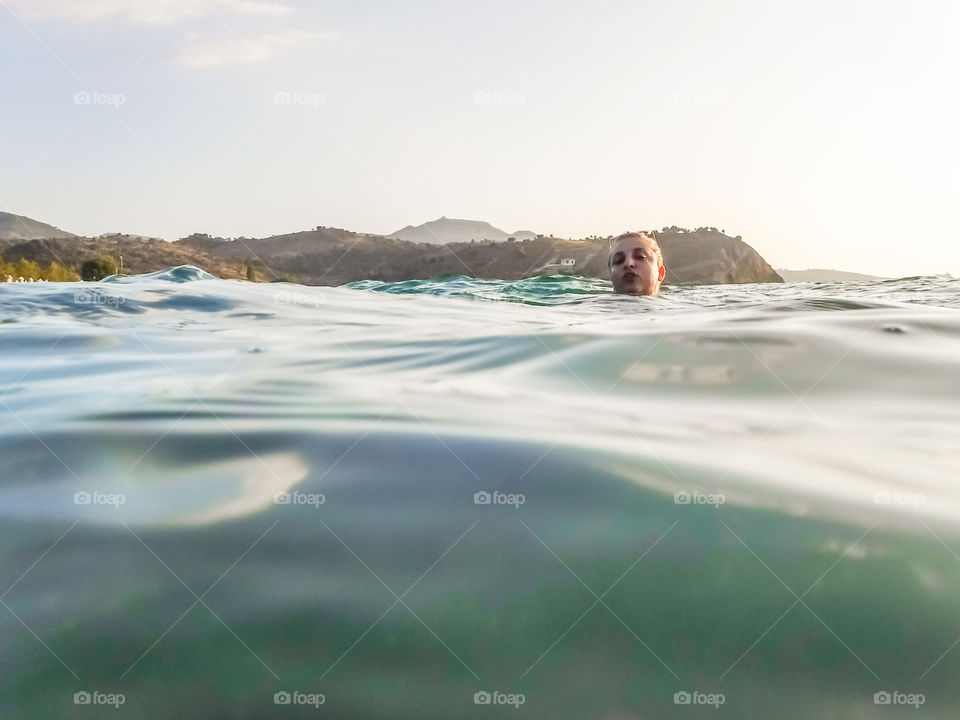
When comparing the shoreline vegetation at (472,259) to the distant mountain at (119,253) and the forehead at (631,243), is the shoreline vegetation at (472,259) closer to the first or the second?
the distant mountain at (119,253)

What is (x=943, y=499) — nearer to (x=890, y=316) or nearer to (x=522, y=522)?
(x=522, y=522)

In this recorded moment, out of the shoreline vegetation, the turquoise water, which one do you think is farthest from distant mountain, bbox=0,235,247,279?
the turquoise water

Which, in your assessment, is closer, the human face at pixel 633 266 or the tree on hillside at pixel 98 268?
the human face at pixel 633 266

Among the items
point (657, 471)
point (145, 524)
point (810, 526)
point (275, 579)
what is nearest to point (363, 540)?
point (275, 579)

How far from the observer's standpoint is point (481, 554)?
53.3 inches

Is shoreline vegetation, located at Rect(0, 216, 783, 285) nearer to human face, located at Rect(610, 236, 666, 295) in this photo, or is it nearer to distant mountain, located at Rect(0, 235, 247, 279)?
distant mountain, located at Rect(0, 235, 247, 279)

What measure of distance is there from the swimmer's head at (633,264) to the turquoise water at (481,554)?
6191 millimetres

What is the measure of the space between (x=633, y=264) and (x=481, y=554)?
7655mm

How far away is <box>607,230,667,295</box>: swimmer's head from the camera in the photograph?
28.6 ft

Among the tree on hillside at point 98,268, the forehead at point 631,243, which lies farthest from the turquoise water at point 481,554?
the tree on hillside at point 98,268

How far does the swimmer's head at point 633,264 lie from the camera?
871 centimetres

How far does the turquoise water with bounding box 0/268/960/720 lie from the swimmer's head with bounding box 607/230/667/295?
6191 mm

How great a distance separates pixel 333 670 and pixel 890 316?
384 cm

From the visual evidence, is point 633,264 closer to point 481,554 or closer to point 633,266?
point 633,266
